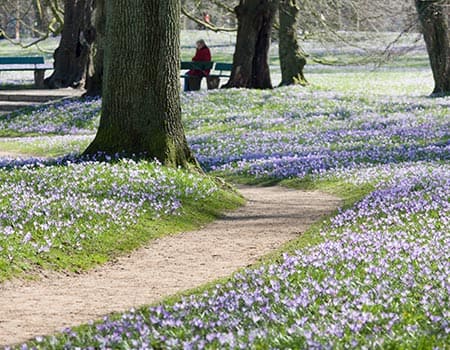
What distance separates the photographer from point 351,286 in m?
6.84

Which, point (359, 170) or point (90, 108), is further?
point (90, 108)

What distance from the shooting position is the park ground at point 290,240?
19.4 feet

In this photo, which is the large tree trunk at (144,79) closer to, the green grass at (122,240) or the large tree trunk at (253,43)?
the green grass at (122,240)

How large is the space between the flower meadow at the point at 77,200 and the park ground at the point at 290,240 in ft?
0.08

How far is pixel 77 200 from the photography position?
454 inches

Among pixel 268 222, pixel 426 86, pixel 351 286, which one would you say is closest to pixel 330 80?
pixel 426 86

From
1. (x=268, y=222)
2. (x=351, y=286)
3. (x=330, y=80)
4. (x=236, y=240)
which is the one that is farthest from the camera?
(x=330, y=80)

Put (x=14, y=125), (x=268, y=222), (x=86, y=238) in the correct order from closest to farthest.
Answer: (x=86, y=238) → (x=268, y=222) → (x=14, y=125)

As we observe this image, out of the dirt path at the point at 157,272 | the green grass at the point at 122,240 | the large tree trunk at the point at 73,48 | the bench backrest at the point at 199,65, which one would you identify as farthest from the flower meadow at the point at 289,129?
the large tree trunk at the point at 73,48

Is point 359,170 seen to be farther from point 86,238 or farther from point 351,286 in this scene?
point 351,286

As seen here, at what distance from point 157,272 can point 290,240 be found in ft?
6.92

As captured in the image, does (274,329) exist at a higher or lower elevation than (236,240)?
higher

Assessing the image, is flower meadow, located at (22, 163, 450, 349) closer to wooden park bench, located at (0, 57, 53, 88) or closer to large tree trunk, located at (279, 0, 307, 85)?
large tree trunk, located at (279, 0, 307, 85)

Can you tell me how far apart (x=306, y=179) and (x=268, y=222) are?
Result: 3.67 metres
